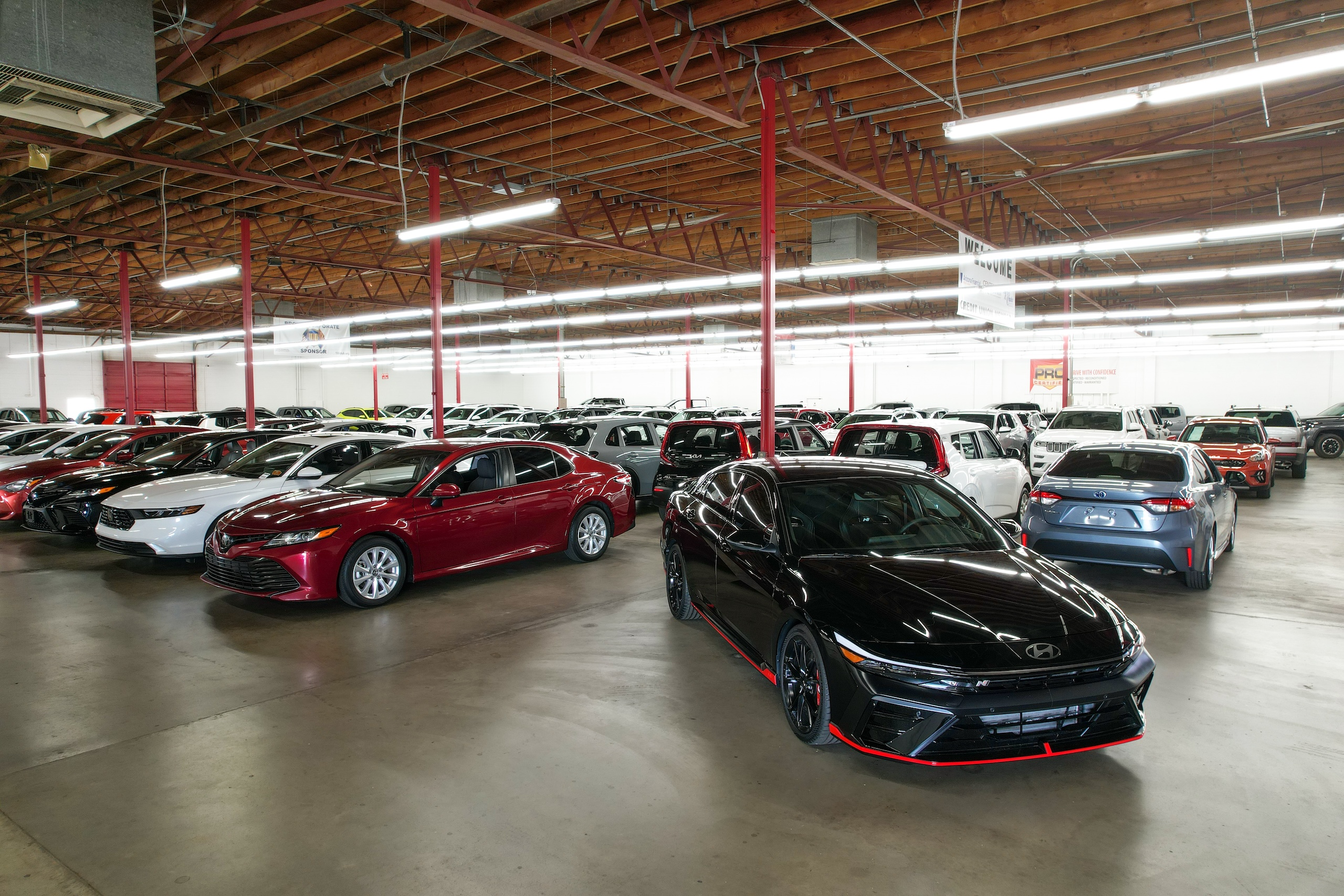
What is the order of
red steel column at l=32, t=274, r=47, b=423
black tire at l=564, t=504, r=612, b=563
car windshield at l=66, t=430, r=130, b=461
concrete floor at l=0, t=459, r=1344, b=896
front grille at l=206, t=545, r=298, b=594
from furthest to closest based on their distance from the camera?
red steel column at l=32, t=274, r=47, b=423 → car windshield at l=66, t=430, r=130, b=461 → black tire at l=564, t=504, r=612, b=563 → front grille at l=206, t=545, r=298, b=594 → concrete floor at l=0, t=459, r=1344, b=896

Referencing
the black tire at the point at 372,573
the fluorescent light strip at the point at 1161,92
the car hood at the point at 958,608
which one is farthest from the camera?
the black tire at the point at 372,573

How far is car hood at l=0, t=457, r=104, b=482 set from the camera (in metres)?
10.1

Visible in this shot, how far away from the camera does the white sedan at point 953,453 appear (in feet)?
27.7

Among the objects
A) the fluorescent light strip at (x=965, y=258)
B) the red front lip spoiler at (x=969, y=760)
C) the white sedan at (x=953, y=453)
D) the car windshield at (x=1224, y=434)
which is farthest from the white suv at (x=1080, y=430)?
the red front lip spoiler at (x=969, y=760)

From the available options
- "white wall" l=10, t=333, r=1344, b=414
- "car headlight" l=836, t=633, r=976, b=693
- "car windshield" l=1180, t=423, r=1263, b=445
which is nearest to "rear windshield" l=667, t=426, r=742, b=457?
"car headlight" l=836, t=633, r=976, b=693

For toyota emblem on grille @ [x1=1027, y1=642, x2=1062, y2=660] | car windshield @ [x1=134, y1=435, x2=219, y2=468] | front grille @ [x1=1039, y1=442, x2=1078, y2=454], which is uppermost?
car windshield @ [x1=134, y1=435, x2=219, y2=468]

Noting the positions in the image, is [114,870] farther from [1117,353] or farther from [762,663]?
[1117,353]

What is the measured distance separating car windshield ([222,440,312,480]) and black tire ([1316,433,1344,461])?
91.8 feet

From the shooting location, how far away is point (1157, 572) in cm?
755

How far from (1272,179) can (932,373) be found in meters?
24.4

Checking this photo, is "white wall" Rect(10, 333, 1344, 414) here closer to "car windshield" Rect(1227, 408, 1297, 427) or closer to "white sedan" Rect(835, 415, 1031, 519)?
"car windshield" Rect(1227, 408, 1297, 427)

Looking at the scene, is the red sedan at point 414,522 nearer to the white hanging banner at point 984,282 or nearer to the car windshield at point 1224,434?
the white hanging banner at point 984,282

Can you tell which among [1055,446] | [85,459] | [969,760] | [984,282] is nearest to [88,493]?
[85,459]

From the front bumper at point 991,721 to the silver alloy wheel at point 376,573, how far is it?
4.42 meters
